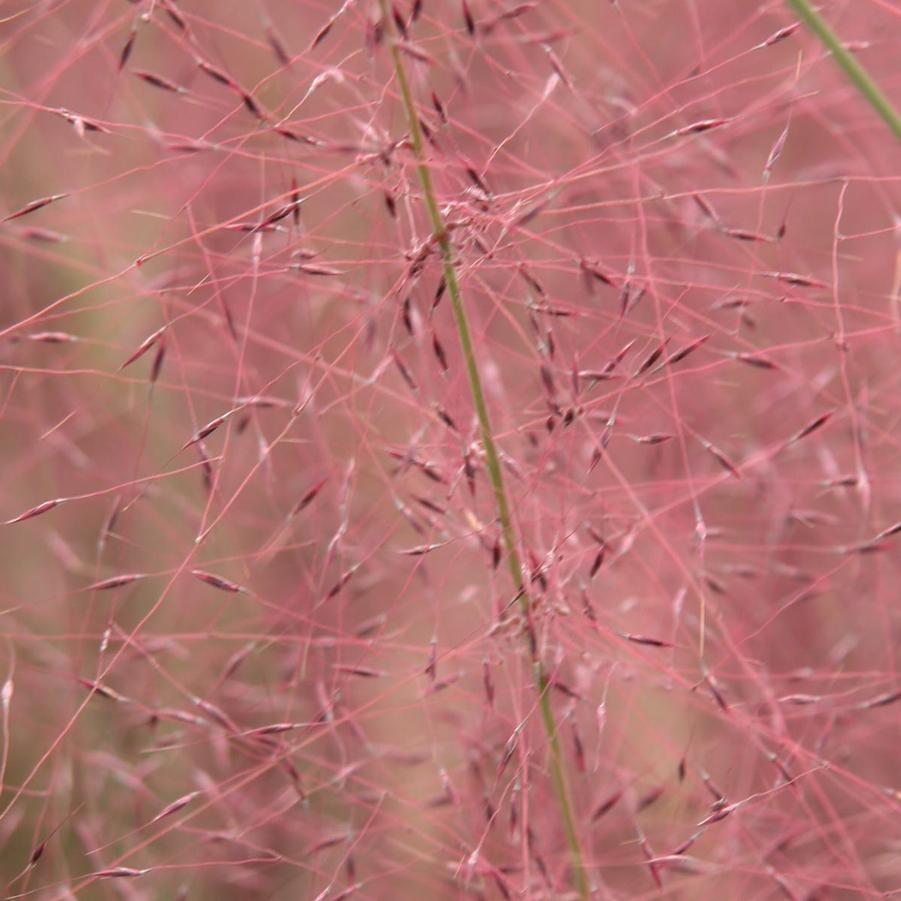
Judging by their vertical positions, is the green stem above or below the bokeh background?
above

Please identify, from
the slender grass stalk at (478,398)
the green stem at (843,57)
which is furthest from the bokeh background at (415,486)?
the green stem at (843,57)

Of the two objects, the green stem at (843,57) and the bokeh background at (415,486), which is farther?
the bokeh background at (415,486)

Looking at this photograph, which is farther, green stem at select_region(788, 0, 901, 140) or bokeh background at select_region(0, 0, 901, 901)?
bokeh background at select_region(0, 0, 901, 901)

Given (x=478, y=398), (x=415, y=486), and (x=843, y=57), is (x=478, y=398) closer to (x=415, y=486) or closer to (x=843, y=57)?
(x=843, y=57)

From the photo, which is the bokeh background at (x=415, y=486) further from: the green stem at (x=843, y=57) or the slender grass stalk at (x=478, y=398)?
the green stem at (x=843, y=57)

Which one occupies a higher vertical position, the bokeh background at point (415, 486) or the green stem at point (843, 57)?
the green stem at point (843, 57)

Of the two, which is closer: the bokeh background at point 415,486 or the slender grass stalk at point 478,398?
the slender grass stalk at point 478,398

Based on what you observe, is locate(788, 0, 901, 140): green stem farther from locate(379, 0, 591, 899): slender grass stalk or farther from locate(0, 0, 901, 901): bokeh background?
locate(0, 0, 901, 901): bokeh background

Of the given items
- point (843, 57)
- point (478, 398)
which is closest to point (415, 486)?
point (478, 398)

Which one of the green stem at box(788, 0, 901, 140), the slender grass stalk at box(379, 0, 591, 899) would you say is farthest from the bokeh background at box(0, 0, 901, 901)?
the green stem at box(788, 0, 901, 140)
